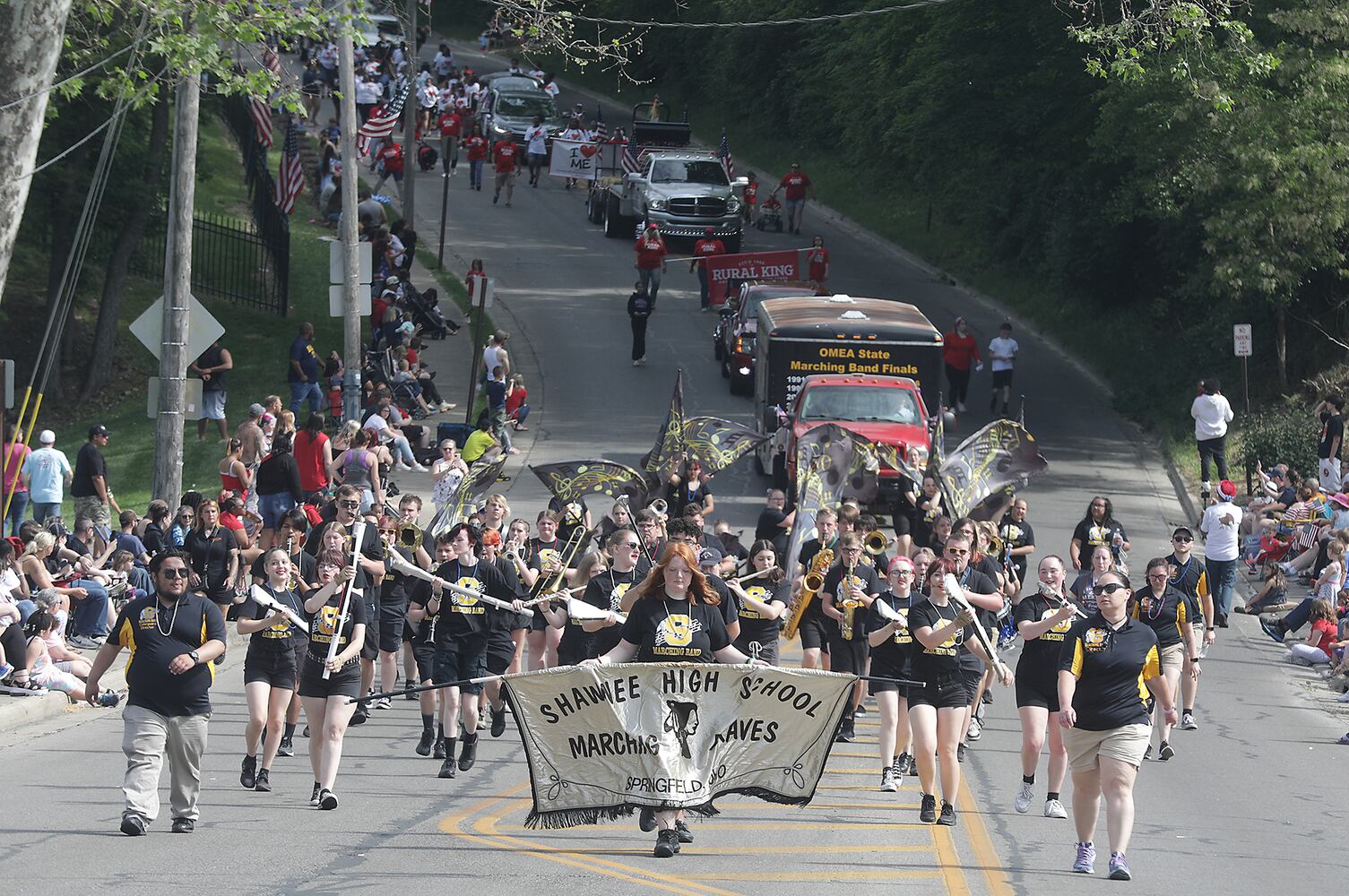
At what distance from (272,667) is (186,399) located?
7.74 metres

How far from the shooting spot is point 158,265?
Result: 38562 millimetres

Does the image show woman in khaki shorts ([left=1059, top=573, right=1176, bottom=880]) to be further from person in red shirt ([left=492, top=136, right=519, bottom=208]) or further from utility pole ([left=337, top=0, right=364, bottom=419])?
person in red shirt ([left=492, top=136, right=519, bottom=208])

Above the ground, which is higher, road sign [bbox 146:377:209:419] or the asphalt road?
road sign [bbox 146:377:209:419]

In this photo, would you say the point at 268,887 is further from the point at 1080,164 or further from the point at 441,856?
the point at 1080,164

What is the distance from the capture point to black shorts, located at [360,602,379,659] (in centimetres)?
1303

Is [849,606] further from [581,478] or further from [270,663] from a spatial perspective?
[581,478]

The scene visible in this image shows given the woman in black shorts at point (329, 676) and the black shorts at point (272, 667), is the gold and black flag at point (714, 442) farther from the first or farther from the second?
the black shorts at point (272, 667)

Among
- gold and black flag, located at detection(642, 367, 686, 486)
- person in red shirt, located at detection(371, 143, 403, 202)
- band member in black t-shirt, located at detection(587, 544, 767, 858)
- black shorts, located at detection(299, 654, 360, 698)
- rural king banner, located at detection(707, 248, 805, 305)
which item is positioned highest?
person in red shirt, located at detection(371, 143, 403, 202)

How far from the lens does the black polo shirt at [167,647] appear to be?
11195 millimetres

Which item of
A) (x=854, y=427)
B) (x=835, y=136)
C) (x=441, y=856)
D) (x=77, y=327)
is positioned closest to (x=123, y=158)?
(x=77, y=327)

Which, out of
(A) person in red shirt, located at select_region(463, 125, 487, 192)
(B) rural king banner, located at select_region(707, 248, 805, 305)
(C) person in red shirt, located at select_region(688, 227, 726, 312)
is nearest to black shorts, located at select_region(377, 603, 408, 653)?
(B) rural king banner, located at select_region(707, 248, 805, 305)

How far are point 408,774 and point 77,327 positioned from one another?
994 inches

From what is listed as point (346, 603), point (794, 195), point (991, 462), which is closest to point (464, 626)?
point (346, 603)

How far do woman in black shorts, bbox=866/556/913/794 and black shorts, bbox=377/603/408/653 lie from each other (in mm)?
3874
